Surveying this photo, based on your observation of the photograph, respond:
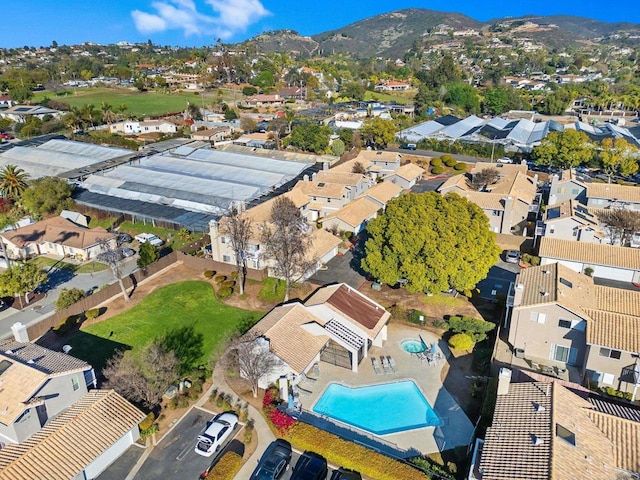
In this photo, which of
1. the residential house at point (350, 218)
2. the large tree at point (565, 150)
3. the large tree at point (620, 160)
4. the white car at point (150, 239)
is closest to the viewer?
the white car at point (150, 239)

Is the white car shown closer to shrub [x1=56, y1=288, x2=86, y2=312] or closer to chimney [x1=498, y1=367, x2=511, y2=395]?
shrub [x1=56, y1=288, x2=86, y2=312]

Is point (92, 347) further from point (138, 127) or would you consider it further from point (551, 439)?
point (138, 127)

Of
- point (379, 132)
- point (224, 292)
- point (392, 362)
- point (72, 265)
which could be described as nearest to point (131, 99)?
point (379, 132)

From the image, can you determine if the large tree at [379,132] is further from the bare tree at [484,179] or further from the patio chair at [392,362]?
the patio chair at [392,362]

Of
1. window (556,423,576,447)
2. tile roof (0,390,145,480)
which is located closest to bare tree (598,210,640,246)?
window (556,423,576,447)

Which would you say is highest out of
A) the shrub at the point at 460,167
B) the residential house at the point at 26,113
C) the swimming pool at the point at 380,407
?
the residential house at the point at 26,113

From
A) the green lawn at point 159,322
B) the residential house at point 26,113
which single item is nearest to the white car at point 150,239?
the green lawn at point 159,322

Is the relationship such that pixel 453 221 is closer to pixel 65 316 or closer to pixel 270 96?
pixel 65 316
